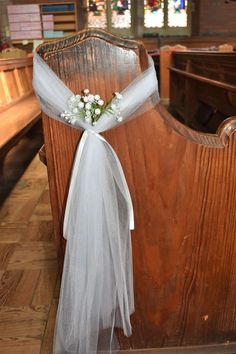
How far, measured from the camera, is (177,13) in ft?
26.3

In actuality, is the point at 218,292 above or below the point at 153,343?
above

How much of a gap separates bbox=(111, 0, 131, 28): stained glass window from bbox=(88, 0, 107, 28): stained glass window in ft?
0.64

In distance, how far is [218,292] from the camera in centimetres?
113

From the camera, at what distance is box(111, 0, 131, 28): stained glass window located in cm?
789

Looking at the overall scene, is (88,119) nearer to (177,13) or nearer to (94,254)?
(94,254)

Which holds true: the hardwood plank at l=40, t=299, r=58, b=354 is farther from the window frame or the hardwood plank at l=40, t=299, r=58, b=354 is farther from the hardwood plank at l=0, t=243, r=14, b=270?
the window frame

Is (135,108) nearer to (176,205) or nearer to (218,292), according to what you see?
(176,205)

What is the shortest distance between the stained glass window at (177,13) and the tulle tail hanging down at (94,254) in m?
8.00

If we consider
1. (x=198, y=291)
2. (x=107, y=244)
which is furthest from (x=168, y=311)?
(x=107, y=244)

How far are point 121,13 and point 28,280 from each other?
24.6 ft

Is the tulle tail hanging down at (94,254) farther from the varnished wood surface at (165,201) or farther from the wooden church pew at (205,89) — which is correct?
the wooden church pew at (205,89)

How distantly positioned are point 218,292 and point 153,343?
0.89 ft

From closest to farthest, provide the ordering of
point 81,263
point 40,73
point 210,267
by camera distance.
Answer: point 40,73
point 81,263
point 210,267

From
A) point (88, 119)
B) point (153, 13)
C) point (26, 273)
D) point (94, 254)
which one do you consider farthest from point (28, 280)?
point (153, 13)
